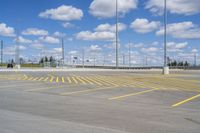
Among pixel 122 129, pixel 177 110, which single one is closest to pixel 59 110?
pixel 122 129

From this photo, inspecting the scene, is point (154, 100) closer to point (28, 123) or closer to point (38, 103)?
point (38, 103)

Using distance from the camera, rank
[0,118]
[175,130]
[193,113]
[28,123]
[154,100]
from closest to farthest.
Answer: [175,130]
[28,123]
[0,118]
[193,113]
[154,100]

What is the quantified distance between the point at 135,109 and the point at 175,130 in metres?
3.06

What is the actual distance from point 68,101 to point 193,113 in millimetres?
4893

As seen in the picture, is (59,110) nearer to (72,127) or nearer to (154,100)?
(72,127)

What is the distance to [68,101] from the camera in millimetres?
11984

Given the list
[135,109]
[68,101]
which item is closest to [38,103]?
[68,101]

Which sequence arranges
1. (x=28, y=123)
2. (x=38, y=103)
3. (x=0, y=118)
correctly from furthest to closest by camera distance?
(x=38, y=103), (x=0, y=118), (x=28, y=123)

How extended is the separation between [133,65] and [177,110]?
6921 centimetres

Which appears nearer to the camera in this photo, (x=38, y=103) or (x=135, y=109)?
(x=135, y=109)

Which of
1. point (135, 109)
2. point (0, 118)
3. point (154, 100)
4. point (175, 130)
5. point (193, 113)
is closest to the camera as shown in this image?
point (175, 130)

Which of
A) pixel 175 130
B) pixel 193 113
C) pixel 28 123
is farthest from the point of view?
pixel 193 113

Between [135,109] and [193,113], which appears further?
[135,109]

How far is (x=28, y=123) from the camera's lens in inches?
304
